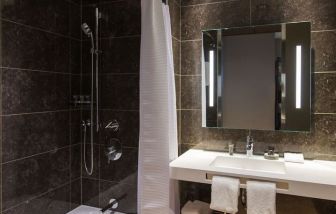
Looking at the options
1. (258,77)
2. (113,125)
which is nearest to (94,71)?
(113,125)

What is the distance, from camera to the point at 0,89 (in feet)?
5.48

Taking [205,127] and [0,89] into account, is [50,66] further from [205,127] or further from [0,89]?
[205,127]

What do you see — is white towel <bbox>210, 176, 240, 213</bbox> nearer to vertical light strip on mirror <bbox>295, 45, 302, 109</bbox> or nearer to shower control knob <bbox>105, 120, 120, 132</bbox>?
vertical light strip on mirror <bbox>295, 45, 302, 109</bbox>

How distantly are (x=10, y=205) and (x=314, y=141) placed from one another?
7.51ft

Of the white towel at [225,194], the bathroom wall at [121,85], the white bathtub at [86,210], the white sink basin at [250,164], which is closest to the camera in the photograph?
the white towel at [225,194]

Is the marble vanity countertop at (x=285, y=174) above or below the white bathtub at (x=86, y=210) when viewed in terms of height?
above

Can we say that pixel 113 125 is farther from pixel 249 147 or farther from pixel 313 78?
pixel 313 78

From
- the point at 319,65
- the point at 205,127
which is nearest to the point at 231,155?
the point at 205,127

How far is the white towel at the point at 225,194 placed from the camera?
160 centimetres

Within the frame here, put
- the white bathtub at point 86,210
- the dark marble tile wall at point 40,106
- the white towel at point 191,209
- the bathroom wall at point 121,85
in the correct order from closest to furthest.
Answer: the dark marble tile wall at point 40,106 → the white towel at point 191,209 → the bathroom wall at point 121,85 → the white bathtub at point 86,210

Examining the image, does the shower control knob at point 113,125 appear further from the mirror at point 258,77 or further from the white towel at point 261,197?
the white towel at point 261,197

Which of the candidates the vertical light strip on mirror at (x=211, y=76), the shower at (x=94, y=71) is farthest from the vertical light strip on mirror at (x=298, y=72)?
the shower at (x=94, y=71)

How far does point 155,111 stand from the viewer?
1766mm

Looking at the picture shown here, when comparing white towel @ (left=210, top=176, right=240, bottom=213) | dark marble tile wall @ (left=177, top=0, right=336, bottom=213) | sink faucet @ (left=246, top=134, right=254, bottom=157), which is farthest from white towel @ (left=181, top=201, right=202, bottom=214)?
sink faucet @ (left=246, top=134, right=254, bottom=157)
